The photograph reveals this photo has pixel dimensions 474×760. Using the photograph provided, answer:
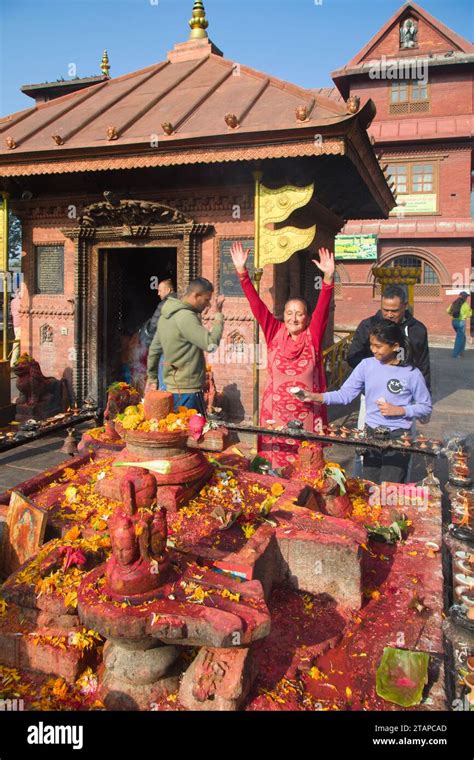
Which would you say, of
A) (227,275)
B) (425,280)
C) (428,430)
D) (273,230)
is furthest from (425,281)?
(273,230)

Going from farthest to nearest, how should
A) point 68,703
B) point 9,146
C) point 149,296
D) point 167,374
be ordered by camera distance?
1. point 149,296
2. point 9,146
3. point 167,374
4. point 68,703

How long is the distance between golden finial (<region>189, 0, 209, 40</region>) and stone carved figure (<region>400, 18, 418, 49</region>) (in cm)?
2108

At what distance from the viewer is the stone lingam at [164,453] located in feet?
12.8

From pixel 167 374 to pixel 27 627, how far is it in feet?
10.0

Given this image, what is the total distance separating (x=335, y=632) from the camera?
11.1 ft

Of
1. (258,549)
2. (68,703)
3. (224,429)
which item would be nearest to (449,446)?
(224,429)

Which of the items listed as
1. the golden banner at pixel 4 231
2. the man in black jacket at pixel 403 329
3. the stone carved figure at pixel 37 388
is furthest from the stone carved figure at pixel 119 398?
the man in black jacket at pixel 403 329

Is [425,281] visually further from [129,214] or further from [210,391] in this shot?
[210,391]

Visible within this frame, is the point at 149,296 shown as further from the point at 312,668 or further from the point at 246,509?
the point at 312,668

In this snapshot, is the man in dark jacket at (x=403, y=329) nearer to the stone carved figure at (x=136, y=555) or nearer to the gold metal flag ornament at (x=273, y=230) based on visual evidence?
the gold metal flag ornament at (x=273, y=230)

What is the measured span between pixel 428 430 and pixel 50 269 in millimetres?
7626

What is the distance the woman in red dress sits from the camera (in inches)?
199

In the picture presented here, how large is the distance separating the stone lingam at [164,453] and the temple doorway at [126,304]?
Result: 633 centimetres

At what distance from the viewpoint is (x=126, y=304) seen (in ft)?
39.9
